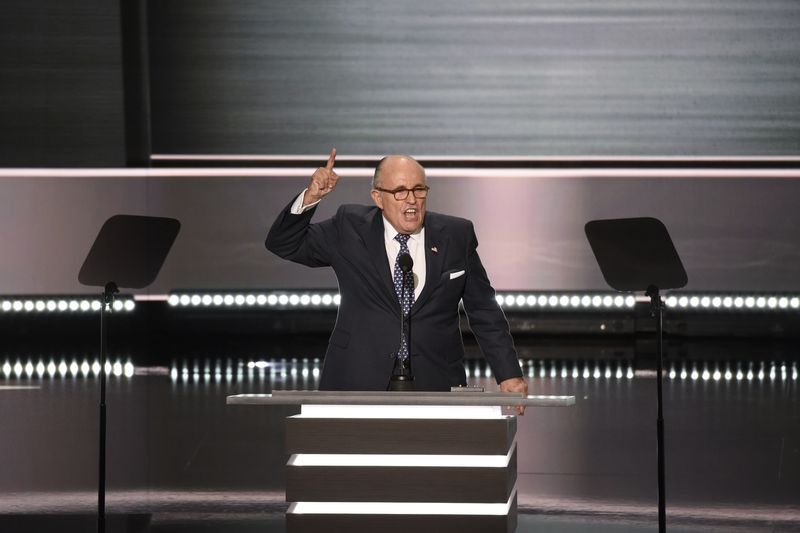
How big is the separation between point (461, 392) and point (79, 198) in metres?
6.25

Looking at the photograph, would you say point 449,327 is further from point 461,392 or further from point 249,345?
point 249,345

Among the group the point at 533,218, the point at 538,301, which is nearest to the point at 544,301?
the point at 538,301

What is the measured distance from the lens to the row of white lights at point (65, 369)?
8.27 m

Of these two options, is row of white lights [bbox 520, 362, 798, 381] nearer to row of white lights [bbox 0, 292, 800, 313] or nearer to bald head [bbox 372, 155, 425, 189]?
row of white lights [bbox 0, 292, 800, 313]

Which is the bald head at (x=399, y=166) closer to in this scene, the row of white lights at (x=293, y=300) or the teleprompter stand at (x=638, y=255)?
the teleprompter stand at (x=638, y=255)

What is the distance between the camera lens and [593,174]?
9047mm

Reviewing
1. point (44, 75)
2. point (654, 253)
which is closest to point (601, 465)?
point (654, 253)

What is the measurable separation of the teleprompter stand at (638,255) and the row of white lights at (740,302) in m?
4.53

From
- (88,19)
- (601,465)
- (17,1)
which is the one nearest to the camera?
(601,465)

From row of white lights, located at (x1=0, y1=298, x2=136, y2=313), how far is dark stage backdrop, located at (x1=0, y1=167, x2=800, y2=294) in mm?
347

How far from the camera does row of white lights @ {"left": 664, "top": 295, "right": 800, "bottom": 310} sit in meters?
Answer: 8.92

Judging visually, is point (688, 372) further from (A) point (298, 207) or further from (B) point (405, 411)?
(B) point (405, 411)

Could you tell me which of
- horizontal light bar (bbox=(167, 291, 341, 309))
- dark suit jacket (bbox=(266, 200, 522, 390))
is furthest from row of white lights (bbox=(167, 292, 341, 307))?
dark suit jacket (bbox=(266, 200, 522, 390))

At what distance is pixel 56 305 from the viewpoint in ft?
27.3
